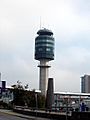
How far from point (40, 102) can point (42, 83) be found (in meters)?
86.1

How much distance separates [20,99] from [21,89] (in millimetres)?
2633

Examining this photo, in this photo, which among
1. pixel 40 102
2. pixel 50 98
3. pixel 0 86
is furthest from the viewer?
pixel 0 86

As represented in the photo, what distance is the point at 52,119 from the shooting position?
49.5 meters

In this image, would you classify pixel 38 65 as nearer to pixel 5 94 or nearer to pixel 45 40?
pixel 45 40

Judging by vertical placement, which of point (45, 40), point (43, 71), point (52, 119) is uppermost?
point (45, 40)

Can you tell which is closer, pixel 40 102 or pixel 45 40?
pixel 40 102

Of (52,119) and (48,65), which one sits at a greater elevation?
(48,65)

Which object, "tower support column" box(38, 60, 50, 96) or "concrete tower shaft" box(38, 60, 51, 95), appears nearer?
"concrete tower shaft" box(38, 60, 51, 95)

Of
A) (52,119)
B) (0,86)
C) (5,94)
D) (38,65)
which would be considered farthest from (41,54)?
(52,119)

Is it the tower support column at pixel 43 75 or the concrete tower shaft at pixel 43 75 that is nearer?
the concrete tower shaft at pixel 43 75

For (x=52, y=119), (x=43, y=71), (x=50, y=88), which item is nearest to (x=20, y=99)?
(x=50, y=88)

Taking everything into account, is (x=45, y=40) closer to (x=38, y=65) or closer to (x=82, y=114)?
(x=38, y=65)

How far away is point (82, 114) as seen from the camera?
→ 137 feet

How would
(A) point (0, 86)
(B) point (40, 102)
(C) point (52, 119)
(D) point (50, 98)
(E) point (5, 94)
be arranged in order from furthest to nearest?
1. (E) point (5, 94)
2. (A) point (0, 86)
3. (B) point (40, 102)
4. (D) point (50, 98)
5. (C) point (52, 119)
